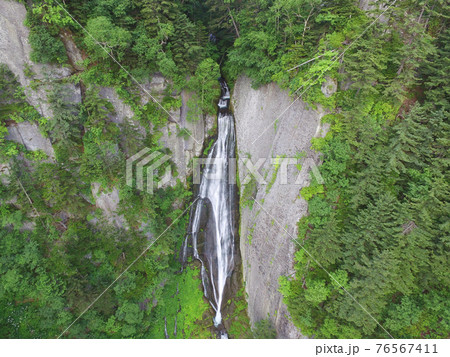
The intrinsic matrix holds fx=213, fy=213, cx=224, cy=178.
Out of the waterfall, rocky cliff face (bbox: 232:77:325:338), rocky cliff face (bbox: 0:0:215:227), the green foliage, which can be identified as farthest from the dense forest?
the waterfall

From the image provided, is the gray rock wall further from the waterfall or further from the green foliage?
the waterfall

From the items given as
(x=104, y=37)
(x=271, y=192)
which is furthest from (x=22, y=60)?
(x=271, y=192)

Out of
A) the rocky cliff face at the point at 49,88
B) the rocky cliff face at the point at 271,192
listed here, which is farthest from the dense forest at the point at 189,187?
the rocky cliff face at the point at 271,192

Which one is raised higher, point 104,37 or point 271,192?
point 104,37

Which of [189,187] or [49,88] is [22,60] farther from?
[189,187]

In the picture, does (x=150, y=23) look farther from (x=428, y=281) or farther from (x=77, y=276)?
(x=428, y=281)

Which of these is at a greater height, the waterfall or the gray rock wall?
the gray rock wall

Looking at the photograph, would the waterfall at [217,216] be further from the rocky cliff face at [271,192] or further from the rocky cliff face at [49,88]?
the rocky cliff face at [49,88]

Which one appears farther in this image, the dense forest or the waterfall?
the waterfall
